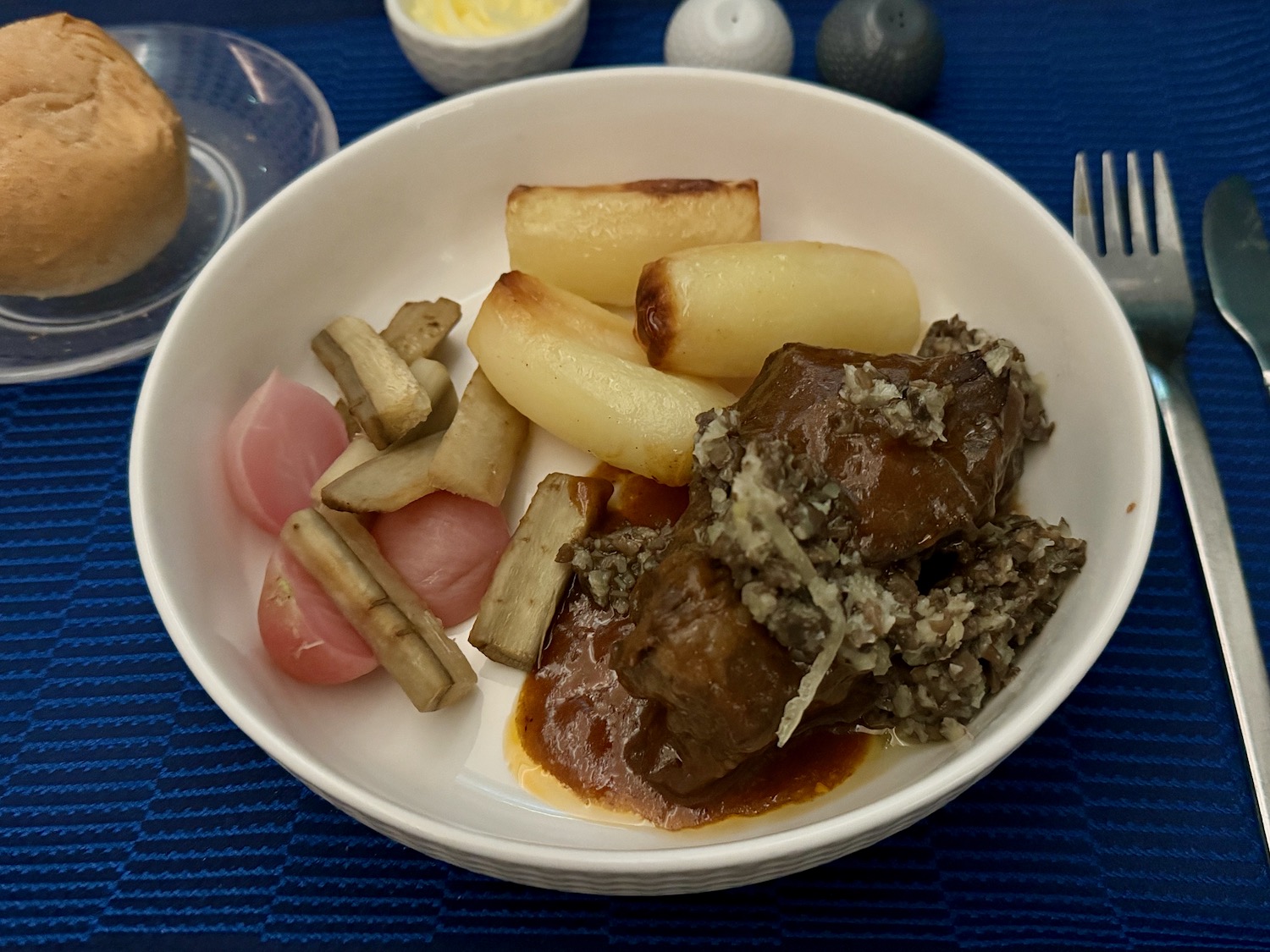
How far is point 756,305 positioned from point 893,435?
20.0 inches

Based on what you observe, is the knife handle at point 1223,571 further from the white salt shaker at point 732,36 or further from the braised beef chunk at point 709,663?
the white salt shaker at point 732,36

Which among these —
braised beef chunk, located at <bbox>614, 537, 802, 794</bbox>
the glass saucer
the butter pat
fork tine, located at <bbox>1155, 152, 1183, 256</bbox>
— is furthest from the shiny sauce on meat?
the butter pat

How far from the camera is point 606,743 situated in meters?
1.59

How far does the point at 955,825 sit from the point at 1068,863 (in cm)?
20

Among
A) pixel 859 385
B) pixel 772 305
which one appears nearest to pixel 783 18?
pixel 772 305

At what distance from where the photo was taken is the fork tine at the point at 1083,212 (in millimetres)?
2145

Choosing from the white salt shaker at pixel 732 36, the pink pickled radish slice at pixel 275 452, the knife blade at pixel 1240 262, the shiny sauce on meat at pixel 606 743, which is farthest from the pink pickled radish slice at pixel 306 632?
the knife blade at pixel 1240 262

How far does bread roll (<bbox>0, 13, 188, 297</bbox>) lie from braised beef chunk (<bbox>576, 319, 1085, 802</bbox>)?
1570 mm

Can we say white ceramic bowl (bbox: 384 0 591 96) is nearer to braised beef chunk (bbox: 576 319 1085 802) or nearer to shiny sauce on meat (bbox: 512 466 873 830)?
braised beef chunk (bbox: 576 319 1085 802)

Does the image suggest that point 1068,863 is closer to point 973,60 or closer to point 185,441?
point 185,441

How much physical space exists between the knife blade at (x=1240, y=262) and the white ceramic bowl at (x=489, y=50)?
1847mm

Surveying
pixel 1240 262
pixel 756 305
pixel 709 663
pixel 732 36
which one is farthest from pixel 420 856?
pixel 1240 262

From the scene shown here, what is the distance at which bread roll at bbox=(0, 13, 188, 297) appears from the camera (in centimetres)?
194

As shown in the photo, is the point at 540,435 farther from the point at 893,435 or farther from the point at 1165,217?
the point at 1165,217
